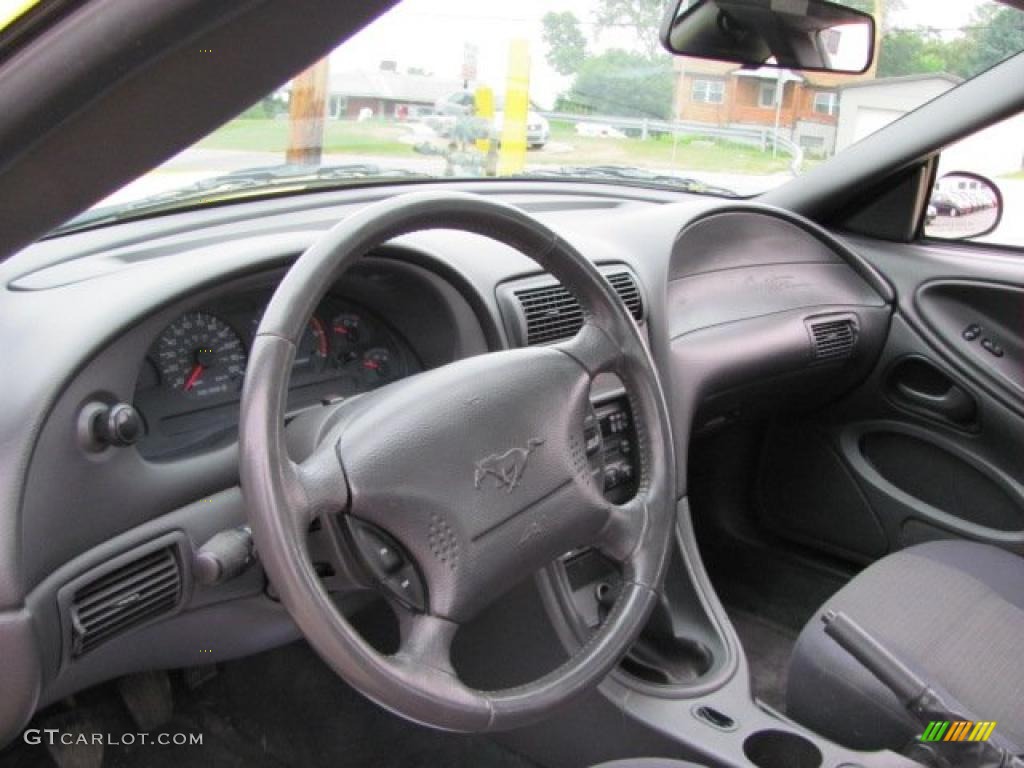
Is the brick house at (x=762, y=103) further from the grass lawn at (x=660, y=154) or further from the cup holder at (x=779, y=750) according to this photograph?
the cup holder at (x=779, y=750)

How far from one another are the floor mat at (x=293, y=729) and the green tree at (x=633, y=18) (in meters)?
1.75

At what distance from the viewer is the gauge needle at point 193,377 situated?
1710 millimetres

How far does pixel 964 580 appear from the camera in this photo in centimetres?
217

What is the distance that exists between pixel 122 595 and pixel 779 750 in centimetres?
112

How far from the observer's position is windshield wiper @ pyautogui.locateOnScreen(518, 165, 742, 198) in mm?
3207

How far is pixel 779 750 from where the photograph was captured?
188cm

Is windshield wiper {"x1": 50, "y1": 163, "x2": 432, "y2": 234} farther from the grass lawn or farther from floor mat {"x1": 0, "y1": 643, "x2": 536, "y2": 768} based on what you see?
floor mat {"x1": 0, "y1": 643, "x2": 536, "y2": 768}

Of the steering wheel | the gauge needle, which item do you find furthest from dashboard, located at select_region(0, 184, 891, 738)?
the steering wheel

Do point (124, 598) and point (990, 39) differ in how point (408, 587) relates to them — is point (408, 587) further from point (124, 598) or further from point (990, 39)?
point (990, 39)

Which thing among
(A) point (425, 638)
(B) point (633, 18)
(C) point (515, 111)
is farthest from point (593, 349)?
(B) point (633, 18)

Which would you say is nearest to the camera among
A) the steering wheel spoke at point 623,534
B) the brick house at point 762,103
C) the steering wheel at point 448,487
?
the steering wheel at point 448,487

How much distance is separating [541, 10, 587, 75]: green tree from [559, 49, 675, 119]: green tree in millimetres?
122

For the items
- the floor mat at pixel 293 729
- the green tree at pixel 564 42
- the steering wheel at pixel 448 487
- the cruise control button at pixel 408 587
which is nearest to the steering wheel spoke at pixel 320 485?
the steering wheel at pixel 448 487

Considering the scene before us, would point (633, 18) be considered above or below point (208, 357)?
above
